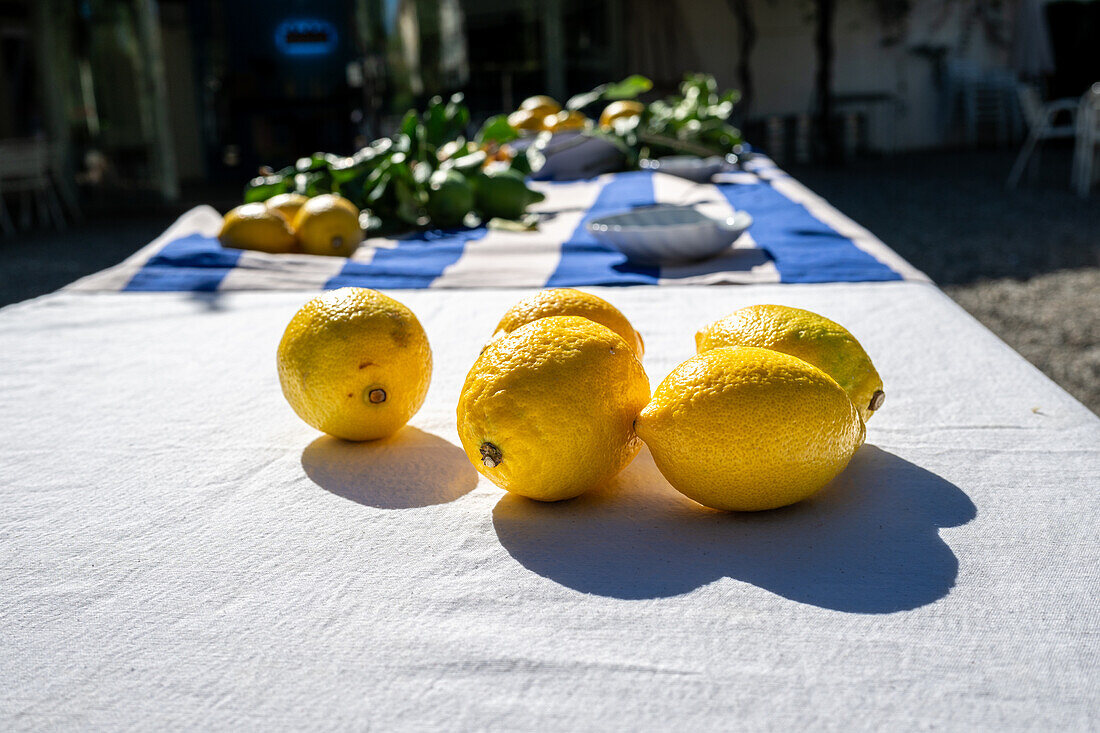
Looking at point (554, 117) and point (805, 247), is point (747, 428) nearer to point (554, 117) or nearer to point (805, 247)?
point (805, 247)

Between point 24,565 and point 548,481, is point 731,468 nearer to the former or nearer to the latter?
point 548,481

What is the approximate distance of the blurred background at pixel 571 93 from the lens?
7.02m

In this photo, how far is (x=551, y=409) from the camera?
2.57 feet

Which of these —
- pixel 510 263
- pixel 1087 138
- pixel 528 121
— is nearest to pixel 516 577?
pixel 510 263

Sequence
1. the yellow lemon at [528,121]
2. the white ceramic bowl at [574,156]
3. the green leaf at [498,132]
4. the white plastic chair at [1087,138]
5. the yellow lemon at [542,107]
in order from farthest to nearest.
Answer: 1. the white plastic chair at [1087,138]
2. the yellow lemon at [542,107]
3. the yellow lemon at [528,121]
4. the white ceramic bowl at [574,156]
5. the green leaf at [498,132]

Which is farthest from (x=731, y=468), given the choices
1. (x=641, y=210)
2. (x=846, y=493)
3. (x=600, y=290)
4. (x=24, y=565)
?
(x=641, y=210)

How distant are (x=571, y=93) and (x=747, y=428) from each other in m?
10.4

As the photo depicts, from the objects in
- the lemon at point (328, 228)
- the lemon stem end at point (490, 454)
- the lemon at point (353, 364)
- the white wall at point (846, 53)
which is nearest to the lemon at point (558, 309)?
the lemon at point (353, 364)

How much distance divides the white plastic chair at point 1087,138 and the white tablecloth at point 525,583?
7531mm

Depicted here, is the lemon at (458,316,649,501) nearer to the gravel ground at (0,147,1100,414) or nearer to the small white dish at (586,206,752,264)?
the small white dish at (586,206,752,264)

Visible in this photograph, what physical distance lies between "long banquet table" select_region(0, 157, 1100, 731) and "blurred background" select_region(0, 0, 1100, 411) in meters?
4.02

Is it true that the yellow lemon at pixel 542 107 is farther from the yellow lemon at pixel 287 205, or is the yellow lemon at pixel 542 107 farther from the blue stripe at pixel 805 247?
the yellow lemon at pixel 287 205

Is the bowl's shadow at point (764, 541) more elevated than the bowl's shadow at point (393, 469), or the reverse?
the bowl's shadow at point (393, 469)

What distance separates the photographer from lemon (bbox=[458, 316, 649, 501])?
0.79 m
